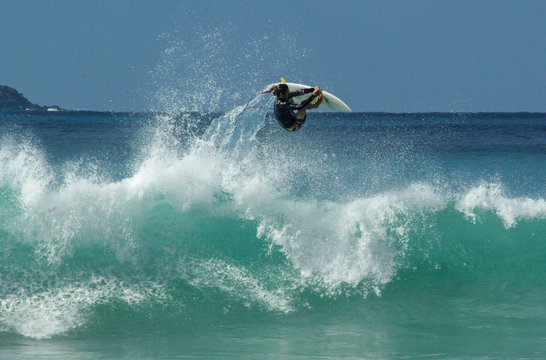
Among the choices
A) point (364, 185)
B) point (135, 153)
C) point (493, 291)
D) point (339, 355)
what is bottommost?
point (339, 355)

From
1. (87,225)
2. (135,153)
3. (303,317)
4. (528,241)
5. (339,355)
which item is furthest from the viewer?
(135,153)

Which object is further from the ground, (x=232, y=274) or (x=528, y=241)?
(x=528, y=241)

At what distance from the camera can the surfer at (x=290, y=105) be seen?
26.6 feet

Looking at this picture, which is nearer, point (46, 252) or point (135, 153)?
point (46, 252)

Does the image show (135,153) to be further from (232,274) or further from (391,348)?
(391,348)

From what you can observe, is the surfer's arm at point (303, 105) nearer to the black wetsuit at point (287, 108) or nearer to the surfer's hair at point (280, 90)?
the black wetsuit at point (287, 108)

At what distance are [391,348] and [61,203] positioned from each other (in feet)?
19.4

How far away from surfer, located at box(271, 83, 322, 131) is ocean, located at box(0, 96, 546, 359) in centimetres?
130

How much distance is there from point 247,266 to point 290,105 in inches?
101

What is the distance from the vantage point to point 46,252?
880cm

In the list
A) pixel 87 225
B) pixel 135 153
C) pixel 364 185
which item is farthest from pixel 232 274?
pixel 135 153

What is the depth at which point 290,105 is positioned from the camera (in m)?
8.17

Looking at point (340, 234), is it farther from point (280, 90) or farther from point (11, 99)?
point (11, 99)

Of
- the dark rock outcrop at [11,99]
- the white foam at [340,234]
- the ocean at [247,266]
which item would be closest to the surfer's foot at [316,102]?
the ocean at [247,266]
